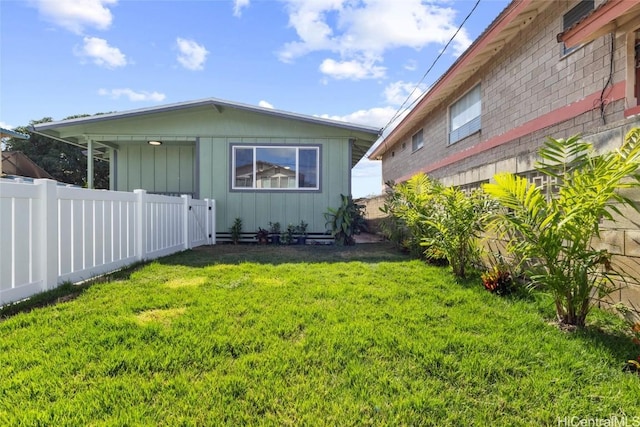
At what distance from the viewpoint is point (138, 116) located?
8164 millimetres

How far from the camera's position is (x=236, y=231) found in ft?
26.9

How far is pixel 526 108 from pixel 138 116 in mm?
8305

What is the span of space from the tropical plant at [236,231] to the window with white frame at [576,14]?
6925 mm

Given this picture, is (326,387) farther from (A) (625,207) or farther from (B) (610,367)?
(A) (625,207)

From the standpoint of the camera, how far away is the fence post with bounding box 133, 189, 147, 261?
5.04 m

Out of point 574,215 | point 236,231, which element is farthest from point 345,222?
point 574,215

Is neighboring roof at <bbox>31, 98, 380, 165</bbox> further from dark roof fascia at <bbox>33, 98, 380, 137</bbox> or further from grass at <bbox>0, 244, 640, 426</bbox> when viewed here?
grass at <bbox>0, 244, 640, 426</bbox>

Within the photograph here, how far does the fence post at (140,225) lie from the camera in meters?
5.04

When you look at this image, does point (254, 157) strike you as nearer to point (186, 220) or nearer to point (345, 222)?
point (186, 220)

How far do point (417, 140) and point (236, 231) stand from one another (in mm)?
7673

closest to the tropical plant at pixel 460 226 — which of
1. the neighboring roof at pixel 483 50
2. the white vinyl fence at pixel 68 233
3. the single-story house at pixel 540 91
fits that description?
the single-story house at pixel 540 91

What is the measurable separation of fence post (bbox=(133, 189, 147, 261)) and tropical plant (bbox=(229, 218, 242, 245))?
3.09m

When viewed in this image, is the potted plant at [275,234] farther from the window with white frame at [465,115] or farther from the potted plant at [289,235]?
the window with white frame at [465,115]

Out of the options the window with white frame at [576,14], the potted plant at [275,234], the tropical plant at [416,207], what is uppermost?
the window with white frame at [576,14]
